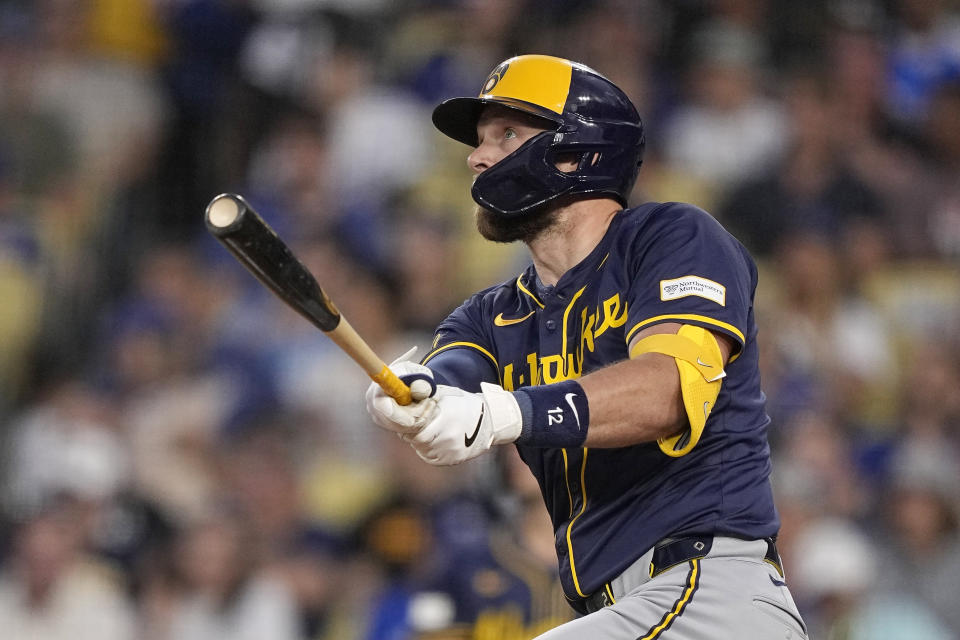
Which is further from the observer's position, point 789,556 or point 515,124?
point 789,556

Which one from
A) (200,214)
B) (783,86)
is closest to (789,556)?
(783,86)

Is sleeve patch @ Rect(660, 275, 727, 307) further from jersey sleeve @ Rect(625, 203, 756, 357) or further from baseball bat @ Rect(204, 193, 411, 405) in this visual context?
baseball bat @ Rect(204, 193, 411, 405)

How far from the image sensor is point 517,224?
3.59 metres

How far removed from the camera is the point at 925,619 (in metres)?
6.36

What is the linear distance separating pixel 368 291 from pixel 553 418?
15.0 ft

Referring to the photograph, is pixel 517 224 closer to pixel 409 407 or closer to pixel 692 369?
pixel 692 369

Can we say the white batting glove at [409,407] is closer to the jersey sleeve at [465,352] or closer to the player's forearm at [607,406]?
the player's forearm at [607,406]

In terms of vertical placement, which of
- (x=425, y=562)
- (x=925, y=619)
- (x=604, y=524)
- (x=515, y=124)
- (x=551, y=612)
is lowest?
(x=925, y=619)

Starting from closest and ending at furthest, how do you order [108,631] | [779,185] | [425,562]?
[425,562] → [108,631] → [779,185]

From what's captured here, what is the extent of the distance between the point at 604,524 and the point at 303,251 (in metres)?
4.68

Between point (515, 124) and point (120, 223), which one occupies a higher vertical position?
point (515, 124)

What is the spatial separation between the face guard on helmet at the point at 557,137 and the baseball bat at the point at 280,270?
0.77 meters

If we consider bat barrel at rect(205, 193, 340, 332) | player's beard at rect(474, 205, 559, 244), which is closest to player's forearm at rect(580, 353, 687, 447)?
bat barrel at rect(205, 193, 340, 332)

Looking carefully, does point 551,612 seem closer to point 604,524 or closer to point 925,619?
point 604,524
